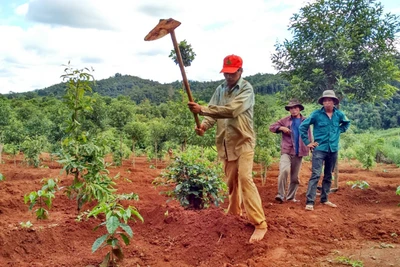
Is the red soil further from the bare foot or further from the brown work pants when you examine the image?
the brown work pants

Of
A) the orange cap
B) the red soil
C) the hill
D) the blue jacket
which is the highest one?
the hill

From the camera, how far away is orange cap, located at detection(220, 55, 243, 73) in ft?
15.2

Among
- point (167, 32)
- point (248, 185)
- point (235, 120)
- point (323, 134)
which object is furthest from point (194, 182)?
point (323, 134)

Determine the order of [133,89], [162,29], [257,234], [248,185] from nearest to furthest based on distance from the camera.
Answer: [162,29]
[257,234]
[248,185]
[133,89]

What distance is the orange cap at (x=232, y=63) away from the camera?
15.2 feet

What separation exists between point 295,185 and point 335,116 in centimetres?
142

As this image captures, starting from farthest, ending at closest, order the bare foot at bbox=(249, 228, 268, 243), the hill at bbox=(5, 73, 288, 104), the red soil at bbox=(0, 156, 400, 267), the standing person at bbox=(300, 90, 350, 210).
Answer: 1. the hill at bbox=(5, 73, 288, 104)
2. the standing person at bbox=(300, 90, 350, 210)
3. the bare foot at bbox=(249, 228, 268, 243)
4. the red soil at bbox=(0, 156, 400, 267)

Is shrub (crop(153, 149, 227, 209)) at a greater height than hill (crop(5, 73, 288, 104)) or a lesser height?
lesser

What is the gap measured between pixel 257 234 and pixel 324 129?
2.66 m

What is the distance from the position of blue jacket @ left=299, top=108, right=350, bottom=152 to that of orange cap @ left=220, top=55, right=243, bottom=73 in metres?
2.27

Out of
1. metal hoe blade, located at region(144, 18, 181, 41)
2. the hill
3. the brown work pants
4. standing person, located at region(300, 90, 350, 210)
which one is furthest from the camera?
the hill

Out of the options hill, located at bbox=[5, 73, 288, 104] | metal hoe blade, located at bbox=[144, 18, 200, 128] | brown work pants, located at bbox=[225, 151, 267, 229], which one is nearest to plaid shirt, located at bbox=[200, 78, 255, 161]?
brown work pants, located at bbox=[225, 151, 267, 229]

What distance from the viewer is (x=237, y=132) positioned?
4.78 m

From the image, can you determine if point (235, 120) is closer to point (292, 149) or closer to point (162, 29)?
point (162, 29)
